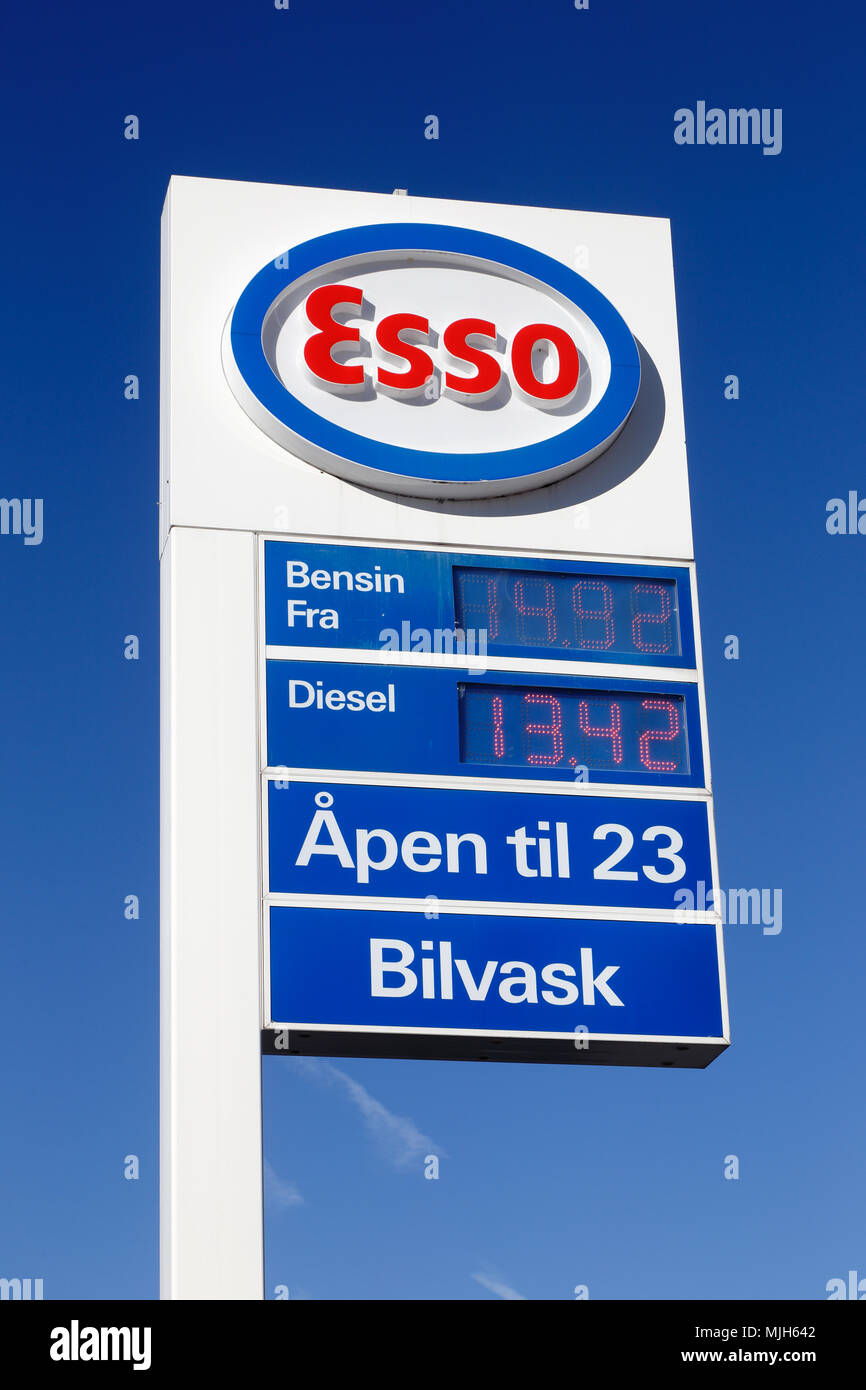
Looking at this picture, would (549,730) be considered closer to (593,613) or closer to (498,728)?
(498,728)

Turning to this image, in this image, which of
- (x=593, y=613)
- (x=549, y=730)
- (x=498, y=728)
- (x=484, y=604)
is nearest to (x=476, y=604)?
(x=484, y=604)

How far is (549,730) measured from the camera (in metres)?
18.8

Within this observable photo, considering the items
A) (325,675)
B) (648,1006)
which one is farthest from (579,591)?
(648,1006)

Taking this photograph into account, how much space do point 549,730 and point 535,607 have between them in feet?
3.37

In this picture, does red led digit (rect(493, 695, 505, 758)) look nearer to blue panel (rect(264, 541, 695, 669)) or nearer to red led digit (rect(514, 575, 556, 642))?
blue panel (rect(264, 541, 695, 669))

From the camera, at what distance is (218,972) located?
17406 mm

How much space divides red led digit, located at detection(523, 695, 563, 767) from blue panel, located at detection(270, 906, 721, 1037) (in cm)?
126

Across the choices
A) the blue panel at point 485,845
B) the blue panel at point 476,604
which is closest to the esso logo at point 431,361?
the blue panel at point 476,604

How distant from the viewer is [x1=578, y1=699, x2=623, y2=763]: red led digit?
18.8 m

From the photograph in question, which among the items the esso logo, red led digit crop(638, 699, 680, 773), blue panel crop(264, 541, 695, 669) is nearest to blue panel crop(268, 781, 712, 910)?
red led digit crop(638, 699, 680, 773)

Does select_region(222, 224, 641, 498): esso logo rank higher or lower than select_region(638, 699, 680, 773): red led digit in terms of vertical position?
higher

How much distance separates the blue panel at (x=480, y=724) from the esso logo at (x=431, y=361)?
5.94 ft
